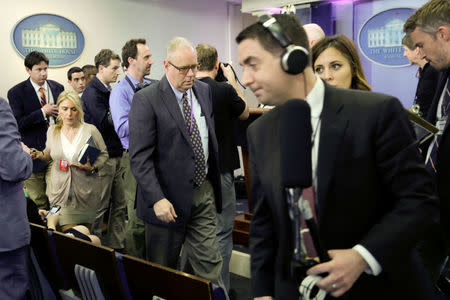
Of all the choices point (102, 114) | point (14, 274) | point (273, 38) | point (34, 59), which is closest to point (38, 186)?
point (102, 114)

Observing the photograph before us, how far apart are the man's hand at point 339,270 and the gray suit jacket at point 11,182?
1796 mm

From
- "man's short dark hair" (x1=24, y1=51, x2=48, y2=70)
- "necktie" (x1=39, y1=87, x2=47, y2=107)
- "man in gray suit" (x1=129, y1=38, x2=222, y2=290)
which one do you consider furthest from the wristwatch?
"man's short dark hair" (x1=24, y1=51, x2=48, y2=70)

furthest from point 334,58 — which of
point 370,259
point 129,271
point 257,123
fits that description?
point 129,271

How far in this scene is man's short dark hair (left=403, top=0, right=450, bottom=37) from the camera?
73.9 inches

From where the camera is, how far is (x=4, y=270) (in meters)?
2.52

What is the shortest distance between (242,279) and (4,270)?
1853 millimetres

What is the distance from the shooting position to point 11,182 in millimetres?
2443

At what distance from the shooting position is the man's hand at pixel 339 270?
1.11 meters

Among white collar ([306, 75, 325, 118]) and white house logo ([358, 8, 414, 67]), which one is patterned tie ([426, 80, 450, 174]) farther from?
white house logo ([358, 8, 414, 67])

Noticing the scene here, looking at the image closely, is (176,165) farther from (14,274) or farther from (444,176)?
(444,176)

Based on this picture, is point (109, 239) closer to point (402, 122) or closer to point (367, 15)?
point (402, 122)

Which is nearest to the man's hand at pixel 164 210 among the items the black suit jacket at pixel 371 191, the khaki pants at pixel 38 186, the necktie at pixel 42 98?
the black suit jacket at pixel 371 191

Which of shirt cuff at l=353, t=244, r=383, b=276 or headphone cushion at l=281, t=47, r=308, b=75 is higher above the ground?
headphone cushion at l=281, t=47, r=308, b=75

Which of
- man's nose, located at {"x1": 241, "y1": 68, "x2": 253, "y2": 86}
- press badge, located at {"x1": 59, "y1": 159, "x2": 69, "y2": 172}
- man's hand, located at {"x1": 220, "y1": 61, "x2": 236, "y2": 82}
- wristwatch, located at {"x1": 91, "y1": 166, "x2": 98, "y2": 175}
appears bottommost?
wristwatch, located at {"x1": 91, "y1": 166, "x2": 98, "y2": 175}
